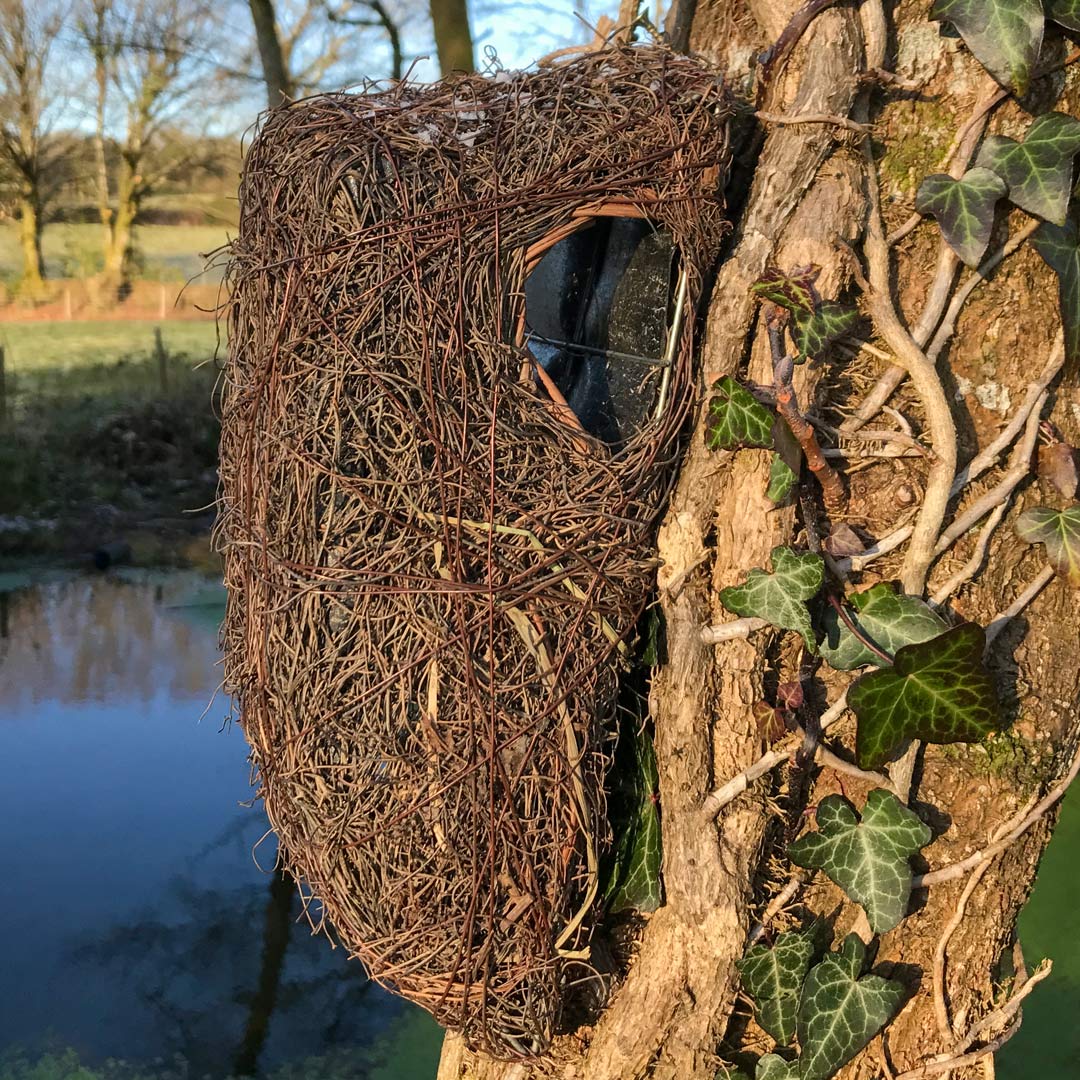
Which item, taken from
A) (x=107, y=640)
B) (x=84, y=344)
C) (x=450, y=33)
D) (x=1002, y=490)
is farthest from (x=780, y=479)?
(x=84, y=344)

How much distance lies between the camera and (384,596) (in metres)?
1.20

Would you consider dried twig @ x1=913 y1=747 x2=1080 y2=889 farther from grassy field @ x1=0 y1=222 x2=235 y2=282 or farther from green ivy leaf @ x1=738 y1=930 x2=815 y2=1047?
grassy field @ x1=0 y1=222 x2=235 y2=282

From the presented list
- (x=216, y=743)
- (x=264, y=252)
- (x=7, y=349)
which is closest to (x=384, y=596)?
(x=264, y=252)

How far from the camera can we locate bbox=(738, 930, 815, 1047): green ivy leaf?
4.34ft

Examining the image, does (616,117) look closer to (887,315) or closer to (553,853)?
(887,315)

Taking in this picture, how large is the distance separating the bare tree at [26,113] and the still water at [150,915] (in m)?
4.96

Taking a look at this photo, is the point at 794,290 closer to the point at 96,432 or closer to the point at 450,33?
the point at 450,33

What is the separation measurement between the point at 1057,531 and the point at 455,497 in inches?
29.8

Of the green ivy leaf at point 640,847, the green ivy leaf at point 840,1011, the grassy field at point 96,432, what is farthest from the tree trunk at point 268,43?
the green ivy leaf at point 840,1011

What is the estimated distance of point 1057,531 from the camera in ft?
4.25

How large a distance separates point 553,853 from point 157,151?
29.7 ft

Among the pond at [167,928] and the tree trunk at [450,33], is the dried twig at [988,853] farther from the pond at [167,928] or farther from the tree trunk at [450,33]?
the tree trunk at [450,33]

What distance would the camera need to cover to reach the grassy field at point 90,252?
912 centimetres

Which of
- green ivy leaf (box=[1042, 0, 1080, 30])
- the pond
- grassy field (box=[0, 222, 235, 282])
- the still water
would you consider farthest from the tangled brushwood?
grassy field (box=[0, 222, 235, 282])
